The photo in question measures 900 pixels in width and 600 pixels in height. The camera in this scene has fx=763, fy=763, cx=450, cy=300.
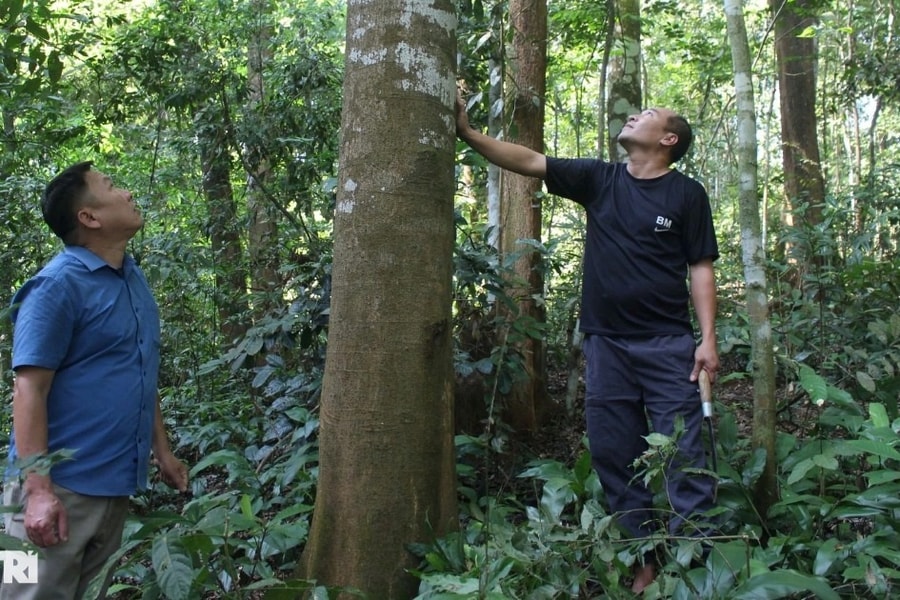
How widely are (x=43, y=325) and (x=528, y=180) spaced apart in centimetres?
349

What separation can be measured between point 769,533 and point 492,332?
6.02 feet

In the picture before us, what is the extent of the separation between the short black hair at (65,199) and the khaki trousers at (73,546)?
86 centimetres

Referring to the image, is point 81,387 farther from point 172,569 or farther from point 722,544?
point 722,544

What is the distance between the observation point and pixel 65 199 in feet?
8.38

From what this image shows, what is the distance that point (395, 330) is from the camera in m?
2.65

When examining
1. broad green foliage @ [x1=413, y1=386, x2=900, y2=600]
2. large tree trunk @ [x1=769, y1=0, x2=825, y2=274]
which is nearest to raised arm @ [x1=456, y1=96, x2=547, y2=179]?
broad green foliage @ [x1=413, y1=386, x2=900, y2=600]

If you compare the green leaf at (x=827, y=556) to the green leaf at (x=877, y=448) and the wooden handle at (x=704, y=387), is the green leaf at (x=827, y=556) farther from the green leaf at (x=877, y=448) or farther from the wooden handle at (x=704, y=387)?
the wooden handle at (x=704, y=387)

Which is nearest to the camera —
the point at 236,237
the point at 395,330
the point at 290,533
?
the point at 395,330

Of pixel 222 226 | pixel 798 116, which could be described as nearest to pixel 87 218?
pixel 222 226

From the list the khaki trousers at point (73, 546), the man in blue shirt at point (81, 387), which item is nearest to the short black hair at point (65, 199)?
the man in blue shirt at point (81, 387)

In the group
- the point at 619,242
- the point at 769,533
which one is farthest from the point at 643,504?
the point at 619,242

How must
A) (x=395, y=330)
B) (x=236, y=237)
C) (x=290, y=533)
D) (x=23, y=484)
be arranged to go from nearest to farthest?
1. (x=23, y=484)
2. (x=395, y=330)
3. (x=290, y=533)
4. (x=236, y=237)

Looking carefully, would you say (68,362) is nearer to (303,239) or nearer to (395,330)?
(395,330)

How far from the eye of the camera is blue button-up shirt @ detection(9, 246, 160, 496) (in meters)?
2.34
